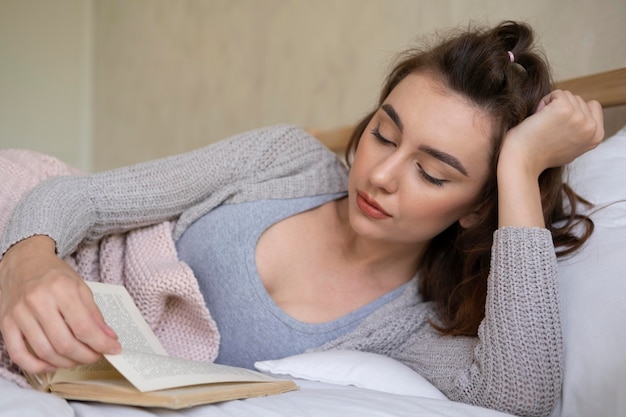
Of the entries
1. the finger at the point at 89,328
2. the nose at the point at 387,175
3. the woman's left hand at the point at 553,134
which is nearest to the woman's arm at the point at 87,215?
the finger at the point at 89,328

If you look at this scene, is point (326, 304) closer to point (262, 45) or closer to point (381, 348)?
point (381, 348)

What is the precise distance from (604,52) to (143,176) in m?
0.94

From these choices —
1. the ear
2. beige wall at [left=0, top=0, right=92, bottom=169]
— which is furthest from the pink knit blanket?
beige wall at [left=0, top=0, right=92, bottom=169]

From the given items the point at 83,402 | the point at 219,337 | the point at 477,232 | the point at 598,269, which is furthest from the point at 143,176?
the point at 598,269

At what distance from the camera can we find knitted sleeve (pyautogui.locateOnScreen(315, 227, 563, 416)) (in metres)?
0.93

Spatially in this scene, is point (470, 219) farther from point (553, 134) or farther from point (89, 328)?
point (89, 328)

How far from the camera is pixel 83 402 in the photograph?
715 mm

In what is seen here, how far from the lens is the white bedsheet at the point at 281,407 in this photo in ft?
2.05

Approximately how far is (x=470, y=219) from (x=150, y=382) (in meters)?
0.71

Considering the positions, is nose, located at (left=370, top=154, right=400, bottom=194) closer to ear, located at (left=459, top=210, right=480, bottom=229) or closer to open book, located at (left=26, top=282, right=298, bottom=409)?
ear, located at (left=459, top=210, right=480, bottom=229)

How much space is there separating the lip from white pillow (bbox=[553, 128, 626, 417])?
12.1 inches

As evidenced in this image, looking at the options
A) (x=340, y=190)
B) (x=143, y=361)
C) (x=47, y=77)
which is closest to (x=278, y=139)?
(x=340, y=190)

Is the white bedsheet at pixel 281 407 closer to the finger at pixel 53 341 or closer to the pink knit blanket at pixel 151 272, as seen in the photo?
the finger at pixel 53 341

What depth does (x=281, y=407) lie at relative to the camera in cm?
72
